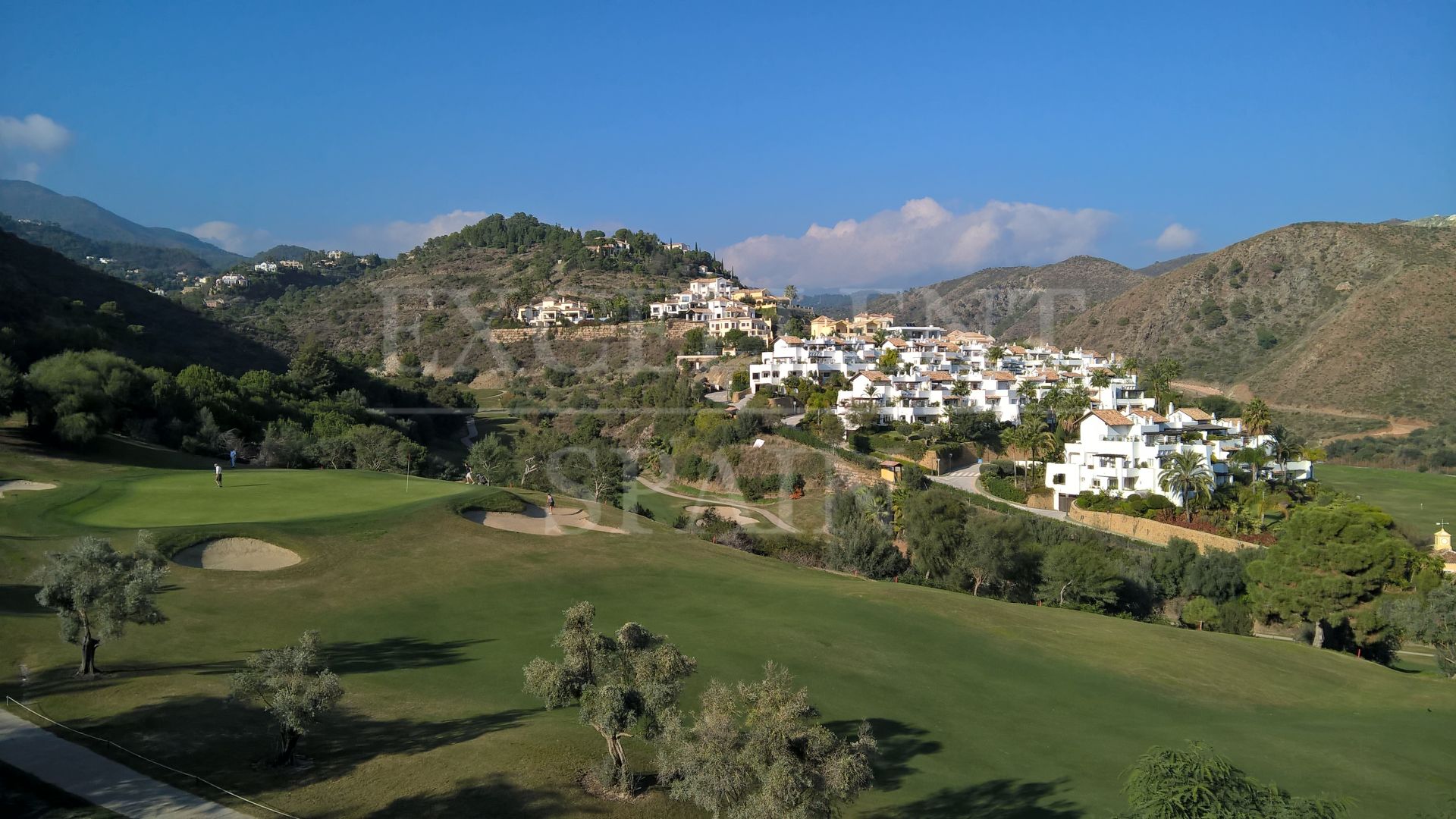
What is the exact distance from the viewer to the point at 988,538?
41.6 metres

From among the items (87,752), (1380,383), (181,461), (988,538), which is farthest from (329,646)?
(1380,383)

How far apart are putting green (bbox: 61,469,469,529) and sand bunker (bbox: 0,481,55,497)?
1489mm

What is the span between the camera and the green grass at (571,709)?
14.1 m

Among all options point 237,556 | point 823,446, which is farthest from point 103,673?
point 823,446

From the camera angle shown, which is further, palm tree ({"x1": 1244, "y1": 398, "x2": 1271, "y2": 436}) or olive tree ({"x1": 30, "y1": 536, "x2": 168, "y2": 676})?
palm tree ({"x1": 1244, "y1": 398, "x2": 1271, "y2": 436})

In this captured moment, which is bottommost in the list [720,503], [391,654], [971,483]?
[720,503]

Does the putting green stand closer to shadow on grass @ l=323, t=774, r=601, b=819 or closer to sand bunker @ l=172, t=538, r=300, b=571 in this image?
sand bunker @ l=172, t=538, r=300, b=571

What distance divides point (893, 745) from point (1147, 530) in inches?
1728

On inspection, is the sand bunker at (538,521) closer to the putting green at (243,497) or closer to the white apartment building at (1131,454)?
the putting green at (243,497)

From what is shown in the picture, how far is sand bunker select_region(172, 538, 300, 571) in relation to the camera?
2345cm

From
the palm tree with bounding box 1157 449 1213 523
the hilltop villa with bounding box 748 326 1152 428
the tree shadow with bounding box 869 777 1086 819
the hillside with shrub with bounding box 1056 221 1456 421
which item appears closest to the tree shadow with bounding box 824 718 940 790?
the tree shadow with bounding box 869 777 1086 819

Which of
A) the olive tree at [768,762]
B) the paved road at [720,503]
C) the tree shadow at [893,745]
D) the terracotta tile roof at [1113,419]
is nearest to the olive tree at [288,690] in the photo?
the olive tree at [768,762]

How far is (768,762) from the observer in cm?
1150

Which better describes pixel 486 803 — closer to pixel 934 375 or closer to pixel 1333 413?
pixel 934 375
